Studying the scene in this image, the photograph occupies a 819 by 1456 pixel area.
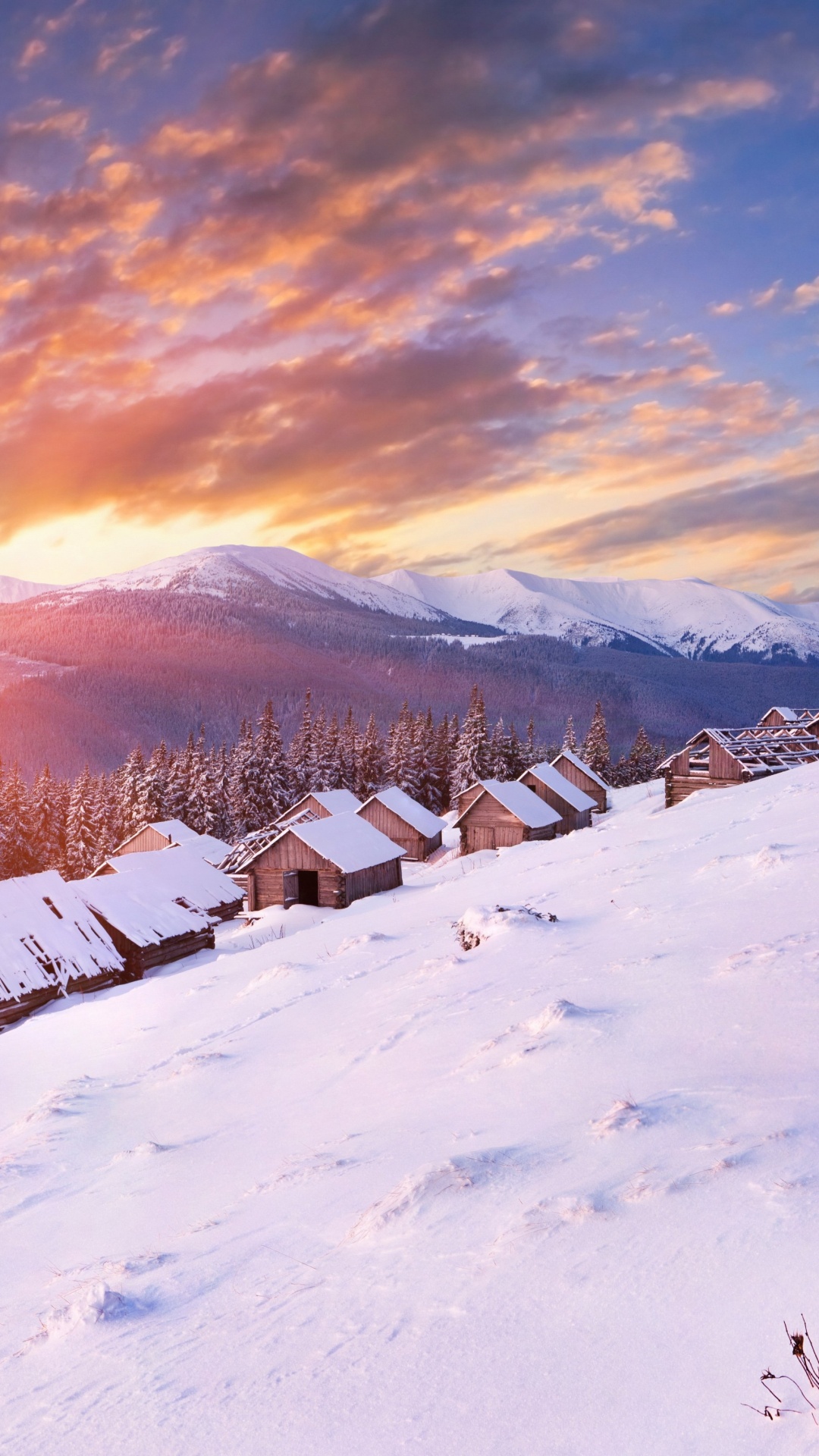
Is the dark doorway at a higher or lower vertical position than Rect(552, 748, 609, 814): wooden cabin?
lower

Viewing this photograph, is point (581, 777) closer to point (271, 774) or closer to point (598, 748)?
point (598, 748)

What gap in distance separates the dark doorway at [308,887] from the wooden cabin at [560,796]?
25.2 m

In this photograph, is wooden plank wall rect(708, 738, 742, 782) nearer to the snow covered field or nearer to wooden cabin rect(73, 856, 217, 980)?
wooden cabin rect(73, 856, 217, 980)

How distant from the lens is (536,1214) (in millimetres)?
4930

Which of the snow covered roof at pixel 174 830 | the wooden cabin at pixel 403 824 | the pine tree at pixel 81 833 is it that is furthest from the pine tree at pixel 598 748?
the pine tree at pixel 81 833

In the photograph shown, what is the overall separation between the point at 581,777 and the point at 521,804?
2006 cm

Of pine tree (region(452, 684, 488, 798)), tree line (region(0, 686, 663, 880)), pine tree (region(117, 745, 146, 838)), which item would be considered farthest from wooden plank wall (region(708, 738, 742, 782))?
pine tree (region(117, 745, 146, 838))

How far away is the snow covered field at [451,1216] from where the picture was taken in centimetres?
367

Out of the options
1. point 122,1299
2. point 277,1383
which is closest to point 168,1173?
point 122,1299

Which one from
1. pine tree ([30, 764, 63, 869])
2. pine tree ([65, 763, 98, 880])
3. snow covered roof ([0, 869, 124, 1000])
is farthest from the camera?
pine tree ([30, 764, 63, 869])

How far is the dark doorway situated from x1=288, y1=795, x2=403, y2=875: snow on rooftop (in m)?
2.26

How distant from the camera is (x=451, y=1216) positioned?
5.14 meters

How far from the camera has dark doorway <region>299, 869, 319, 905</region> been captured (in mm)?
42000

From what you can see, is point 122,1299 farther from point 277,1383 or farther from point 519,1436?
point 519,1436
